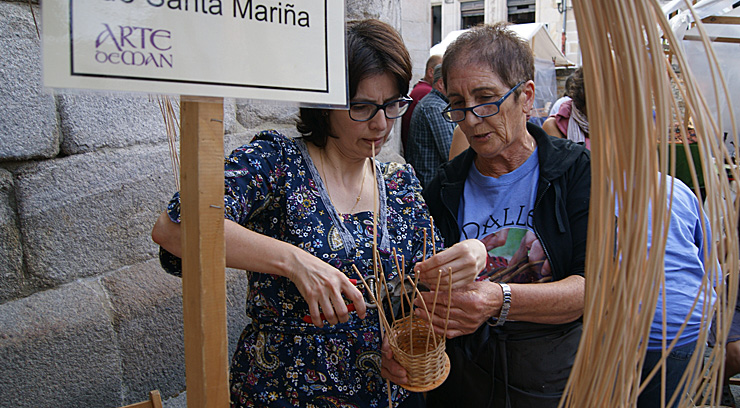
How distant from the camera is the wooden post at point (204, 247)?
0.80 meters

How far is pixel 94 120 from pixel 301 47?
122 centimetres

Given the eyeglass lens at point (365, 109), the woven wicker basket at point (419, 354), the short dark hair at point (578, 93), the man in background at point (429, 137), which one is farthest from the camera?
the man in background at point (429, 137)

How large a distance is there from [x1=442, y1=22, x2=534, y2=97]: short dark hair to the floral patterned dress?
0.53m

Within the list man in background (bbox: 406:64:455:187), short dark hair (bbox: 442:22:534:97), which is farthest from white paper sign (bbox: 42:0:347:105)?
man in background (bbox: 406:64:455:187)

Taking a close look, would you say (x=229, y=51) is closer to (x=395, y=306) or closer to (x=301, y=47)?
(x=301, y=47)

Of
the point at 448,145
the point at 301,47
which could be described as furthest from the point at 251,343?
the point at 448,145

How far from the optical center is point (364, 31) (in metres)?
1.30

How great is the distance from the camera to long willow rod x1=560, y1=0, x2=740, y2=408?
645 millimetres

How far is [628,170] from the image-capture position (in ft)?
2.18

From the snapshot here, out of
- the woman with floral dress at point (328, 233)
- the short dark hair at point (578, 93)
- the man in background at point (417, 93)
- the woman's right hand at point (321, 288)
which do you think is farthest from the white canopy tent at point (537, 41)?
the woman's right hand at point (321, 288)

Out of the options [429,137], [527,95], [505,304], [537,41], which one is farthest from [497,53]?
[537,41]

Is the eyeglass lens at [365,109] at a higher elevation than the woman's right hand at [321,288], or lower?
higher

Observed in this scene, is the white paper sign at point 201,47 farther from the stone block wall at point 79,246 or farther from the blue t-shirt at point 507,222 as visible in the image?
the stone block wall at point 79,246

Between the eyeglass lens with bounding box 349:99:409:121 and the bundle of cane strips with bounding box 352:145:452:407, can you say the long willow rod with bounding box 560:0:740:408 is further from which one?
the eyeglass lens with bounding box 349:99:409:121
